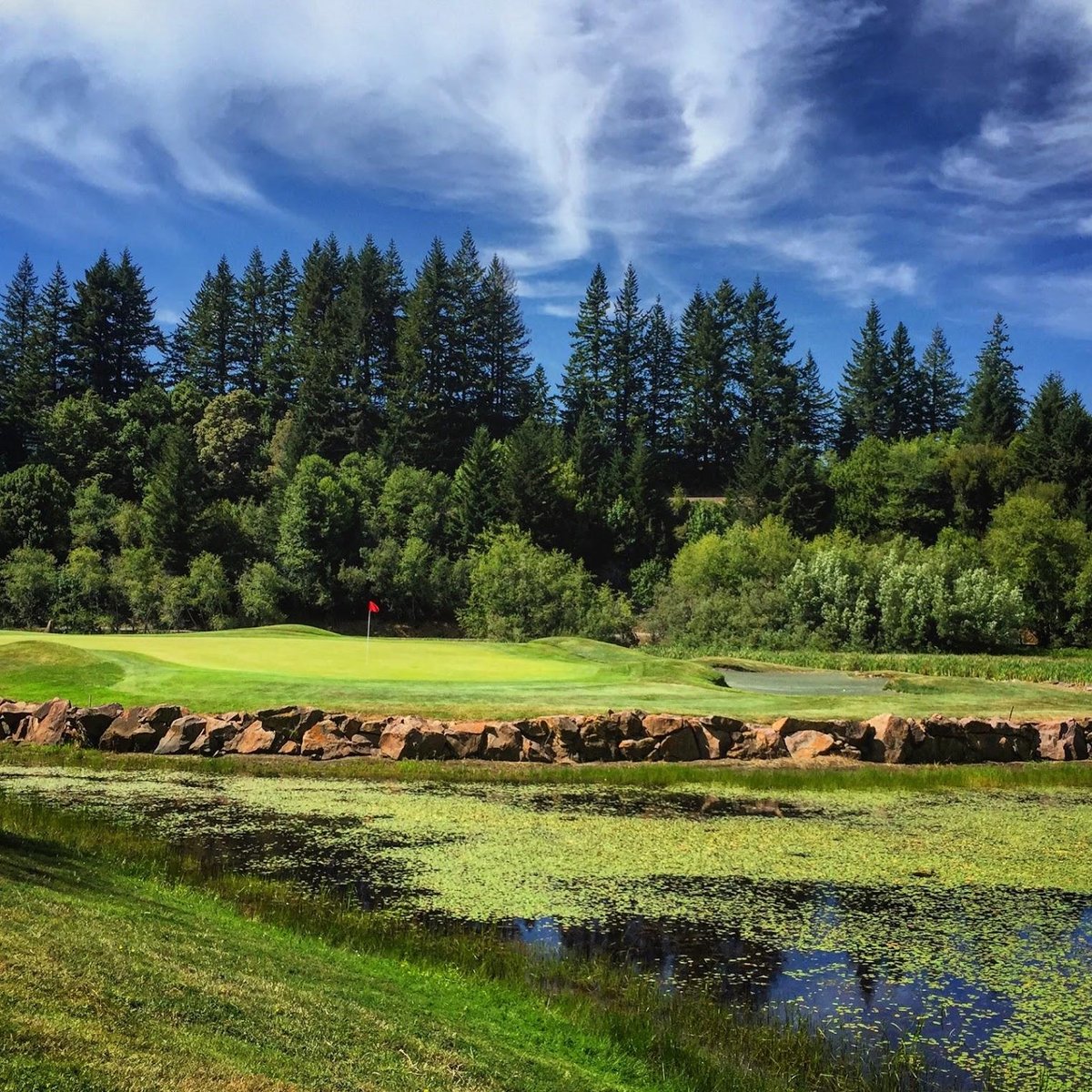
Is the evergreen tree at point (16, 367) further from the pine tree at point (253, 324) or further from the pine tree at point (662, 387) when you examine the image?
the pine tree at point (662, 387)

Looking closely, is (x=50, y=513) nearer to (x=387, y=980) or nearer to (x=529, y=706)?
(x=529, y=706)

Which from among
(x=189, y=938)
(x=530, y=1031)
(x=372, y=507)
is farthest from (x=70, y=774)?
(x=372, y=507)

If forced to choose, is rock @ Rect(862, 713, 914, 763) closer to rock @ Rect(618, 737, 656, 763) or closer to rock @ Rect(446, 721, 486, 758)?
rock @ Rect(618, 737, 656, 763)

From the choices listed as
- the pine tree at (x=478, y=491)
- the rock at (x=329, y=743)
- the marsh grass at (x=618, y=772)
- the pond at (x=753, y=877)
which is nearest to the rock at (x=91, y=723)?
the marsh grass at (x=618, y=772)

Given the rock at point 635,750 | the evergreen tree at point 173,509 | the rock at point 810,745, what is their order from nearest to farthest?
1. the rock at point 635,750
2. the rock at point 810,745
3. the evergreen tree at point 173,509

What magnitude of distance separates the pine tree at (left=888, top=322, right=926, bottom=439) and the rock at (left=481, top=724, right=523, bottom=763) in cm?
9841

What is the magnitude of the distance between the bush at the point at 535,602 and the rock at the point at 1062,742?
37085 millimetres

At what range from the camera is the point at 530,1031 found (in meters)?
7.06

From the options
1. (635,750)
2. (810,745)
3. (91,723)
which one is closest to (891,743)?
(810,745)

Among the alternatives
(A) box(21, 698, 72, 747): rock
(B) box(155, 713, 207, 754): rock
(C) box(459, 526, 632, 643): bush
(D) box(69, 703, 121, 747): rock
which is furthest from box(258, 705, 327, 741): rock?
(C) box(459, 526, 632, 643): bush

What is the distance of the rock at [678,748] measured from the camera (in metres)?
20.0

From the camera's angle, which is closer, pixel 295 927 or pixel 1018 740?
pixel 295 927

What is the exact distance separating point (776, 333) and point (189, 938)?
110 m

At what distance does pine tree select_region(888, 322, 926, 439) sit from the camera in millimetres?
109438
